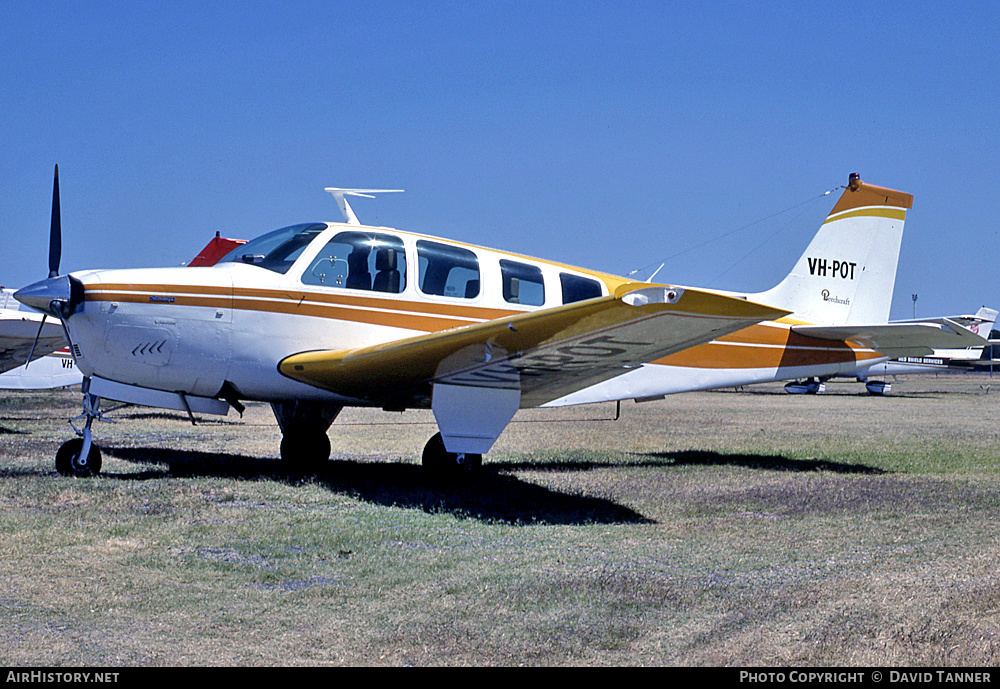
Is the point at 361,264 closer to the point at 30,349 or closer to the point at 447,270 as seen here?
the point at 447,270

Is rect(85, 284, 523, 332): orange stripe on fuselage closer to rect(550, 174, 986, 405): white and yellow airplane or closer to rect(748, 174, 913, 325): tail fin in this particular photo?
rect(550, 174, 986, 405): white and yellow airplane

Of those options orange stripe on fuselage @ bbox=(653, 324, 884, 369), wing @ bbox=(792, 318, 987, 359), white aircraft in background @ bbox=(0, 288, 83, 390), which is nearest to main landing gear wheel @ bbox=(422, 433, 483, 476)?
orange stripe on fuselage @ bbox=(653, 324, 884, 369)

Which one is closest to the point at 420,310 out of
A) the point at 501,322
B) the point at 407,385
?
the point at 407,385

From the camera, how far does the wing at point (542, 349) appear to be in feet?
19.2

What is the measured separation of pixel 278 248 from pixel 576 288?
3255mm

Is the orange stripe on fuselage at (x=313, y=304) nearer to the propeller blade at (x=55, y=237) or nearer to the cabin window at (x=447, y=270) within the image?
the cabin window at (x=447, y=270)

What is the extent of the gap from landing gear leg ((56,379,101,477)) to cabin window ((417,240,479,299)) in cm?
338

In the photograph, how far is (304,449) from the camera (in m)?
10.0

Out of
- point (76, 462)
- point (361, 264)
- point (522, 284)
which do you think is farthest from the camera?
point (522, 284)

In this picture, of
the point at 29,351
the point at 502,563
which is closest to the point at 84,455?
the point at 502,563

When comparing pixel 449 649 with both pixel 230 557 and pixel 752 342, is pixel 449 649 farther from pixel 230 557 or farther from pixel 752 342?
pixel 752 342

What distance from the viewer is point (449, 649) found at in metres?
3.72

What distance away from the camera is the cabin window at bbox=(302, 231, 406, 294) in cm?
874
